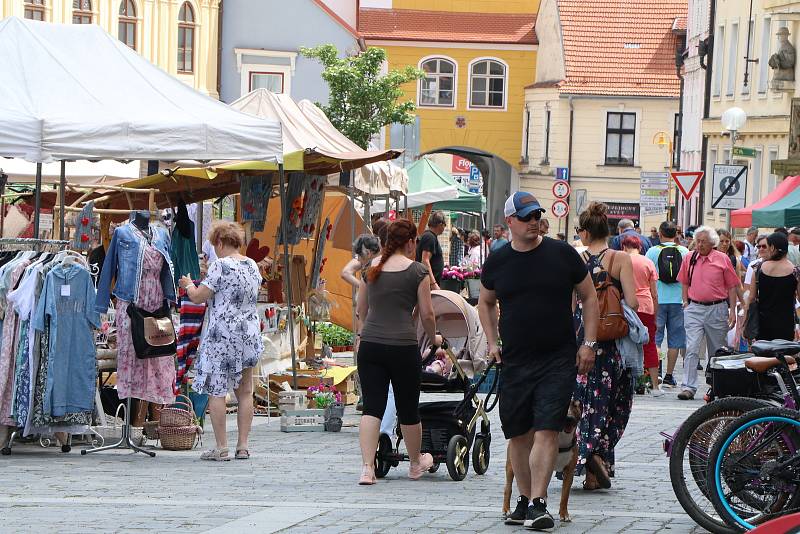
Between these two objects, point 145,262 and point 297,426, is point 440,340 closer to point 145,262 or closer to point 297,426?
point 145,262

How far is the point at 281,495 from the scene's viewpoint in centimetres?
1055

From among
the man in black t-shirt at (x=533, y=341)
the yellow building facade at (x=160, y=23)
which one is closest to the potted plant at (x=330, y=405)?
the man in black t-shirt at (x=533, y=341)

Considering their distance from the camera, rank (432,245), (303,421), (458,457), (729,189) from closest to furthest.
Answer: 1. (458,457)
2. (303,421)
3. (432,245)
4. (729,189)

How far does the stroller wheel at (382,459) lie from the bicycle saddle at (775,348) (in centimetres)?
312

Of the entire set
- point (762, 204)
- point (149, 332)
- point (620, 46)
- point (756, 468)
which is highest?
point (620, 46)

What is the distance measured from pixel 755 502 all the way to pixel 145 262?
18.2 feet

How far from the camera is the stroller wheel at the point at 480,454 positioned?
38.8 feet

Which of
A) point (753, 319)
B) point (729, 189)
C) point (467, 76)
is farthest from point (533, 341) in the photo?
point (467, 76)

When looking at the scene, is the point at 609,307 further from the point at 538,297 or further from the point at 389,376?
the point at 538,297

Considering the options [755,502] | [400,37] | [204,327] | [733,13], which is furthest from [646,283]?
[400,37]

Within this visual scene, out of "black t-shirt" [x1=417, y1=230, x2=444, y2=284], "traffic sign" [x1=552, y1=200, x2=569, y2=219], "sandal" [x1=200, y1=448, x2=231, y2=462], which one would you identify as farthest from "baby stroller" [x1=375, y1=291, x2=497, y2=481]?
"traffic sign" [x1=552, y1=200, x2=569, y2=219]

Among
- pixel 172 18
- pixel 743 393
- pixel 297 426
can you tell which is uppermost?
pixel 172 18

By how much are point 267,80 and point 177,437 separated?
43405 millimetres

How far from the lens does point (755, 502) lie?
29.4ft
